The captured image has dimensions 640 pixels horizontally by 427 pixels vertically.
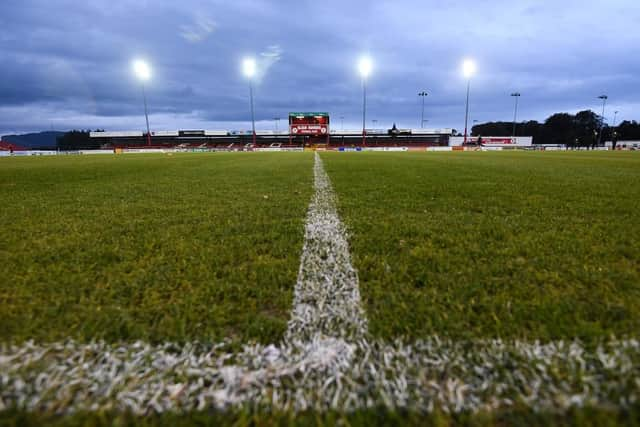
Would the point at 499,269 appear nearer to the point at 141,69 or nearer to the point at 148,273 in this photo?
the point at 148,273

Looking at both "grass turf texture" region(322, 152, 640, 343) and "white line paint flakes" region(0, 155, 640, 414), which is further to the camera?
"grass turf texture" region(322, 152, 640, 343)

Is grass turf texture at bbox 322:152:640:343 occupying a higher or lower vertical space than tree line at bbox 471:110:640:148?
lower

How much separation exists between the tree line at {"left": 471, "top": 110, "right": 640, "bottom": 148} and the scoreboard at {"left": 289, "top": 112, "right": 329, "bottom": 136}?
62.2m

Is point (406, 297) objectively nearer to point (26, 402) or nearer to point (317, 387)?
point (317, 387)

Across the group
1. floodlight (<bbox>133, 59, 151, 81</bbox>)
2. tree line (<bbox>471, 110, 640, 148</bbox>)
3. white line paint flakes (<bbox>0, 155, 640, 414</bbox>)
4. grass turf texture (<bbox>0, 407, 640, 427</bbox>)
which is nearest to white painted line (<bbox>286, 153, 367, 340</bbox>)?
white line paint flakes (<bbox>0, 155, 640, 414</bbox>)

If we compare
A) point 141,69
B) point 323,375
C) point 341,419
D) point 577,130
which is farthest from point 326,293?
point 577,130

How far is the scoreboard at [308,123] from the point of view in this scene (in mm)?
53188

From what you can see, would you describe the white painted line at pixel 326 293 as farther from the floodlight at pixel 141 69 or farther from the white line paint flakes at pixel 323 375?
the floodlight at pixel 141 69

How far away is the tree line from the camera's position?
250 feet

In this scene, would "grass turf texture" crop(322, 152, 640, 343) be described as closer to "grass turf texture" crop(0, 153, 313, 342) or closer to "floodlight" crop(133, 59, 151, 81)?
"grass turf texture" crop(0, 153, 313, 342)

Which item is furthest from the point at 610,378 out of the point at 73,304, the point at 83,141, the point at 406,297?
the point at 83,141

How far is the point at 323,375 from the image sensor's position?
2.70ft

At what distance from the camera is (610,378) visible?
0.78 metres

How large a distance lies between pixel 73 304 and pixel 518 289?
1.67 m
